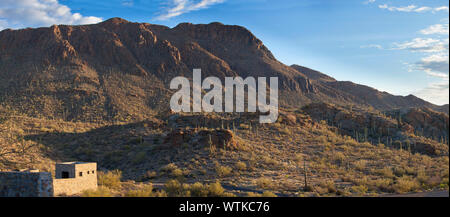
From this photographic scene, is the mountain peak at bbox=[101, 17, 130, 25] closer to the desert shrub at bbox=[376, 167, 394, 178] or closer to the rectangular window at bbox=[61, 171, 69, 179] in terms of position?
the rectangular window at bbox=[61, 171, 69, 179]

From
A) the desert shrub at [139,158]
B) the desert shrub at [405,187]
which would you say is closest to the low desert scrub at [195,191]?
Answer: the desert shrub at [405,187]

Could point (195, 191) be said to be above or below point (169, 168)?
above

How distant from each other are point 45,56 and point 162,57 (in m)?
29.2

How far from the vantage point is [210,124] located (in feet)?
159

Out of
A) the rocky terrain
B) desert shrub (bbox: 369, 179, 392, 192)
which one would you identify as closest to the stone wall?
the rocky terrain

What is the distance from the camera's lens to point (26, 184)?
57.8 feet

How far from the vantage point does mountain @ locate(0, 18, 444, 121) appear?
67750 millimetres

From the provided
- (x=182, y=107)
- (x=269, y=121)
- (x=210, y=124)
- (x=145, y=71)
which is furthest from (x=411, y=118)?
(x=145, y=71)

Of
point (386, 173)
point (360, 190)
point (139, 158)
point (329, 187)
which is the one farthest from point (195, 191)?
point (386, 173)

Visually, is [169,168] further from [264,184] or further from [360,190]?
[360,190]

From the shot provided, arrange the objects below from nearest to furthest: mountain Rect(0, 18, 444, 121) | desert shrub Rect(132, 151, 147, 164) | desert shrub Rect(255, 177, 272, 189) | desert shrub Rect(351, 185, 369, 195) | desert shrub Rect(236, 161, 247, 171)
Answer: desert shrub Rect(351, 185, 369, 195)
desert shrub Rect(255, 177, 272, 189)
desert shrub Rect(236, 161, 247, 171)
desert shrub Rect(132, 151, 147, 164)
mountain Rect(0, 18, 444, 121)

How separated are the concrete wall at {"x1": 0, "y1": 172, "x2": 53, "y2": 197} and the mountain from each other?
45.0 meters

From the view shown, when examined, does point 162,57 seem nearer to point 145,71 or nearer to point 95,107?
point 145,71

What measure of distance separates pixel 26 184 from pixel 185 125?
96.6 ft
